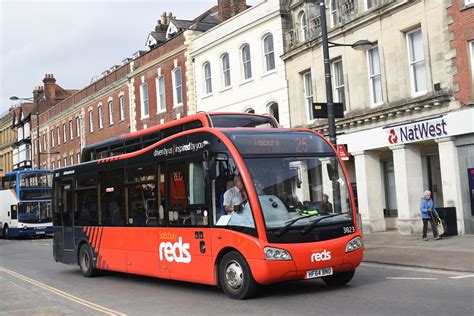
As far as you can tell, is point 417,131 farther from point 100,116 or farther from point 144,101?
point 100,116

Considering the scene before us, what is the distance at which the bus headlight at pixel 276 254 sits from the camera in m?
9.12

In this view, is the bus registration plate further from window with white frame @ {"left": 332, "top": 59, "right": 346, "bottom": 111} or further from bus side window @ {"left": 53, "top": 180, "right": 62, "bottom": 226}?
window with white frame @ {"left": 332, "top": 59, "right": 346, "bottom": 111}

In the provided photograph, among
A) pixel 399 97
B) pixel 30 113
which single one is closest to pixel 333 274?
pixel 399 97

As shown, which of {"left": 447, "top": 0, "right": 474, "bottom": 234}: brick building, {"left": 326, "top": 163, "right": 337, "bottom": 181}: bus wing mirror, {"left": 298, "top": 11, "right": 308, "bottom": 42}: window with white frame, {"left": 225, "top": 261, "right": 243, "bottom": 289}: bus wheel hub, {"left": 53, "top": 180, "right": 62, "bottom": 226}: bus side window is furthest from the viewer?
{"left": 298, "top": 11, "right": 308, "bottom": 42}: window with white frame

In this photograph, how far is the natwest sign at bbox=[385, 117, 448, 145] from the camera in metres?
19.8

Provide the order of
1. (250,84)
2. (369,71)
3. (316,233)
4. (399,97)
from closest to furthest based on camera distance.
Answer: (316,233), (399,97), (369,71), (250,84)

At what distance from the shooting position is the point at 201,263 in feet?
33.9

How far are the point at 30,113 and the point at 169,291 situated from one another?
2434 inches

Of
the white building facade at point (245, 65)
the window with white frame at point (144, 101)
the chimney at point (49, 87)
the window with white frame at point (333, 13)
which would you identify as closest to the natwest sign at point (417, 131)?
the window with white frame at point (333, 13)

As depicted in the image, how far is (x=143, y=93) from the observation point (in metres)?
40.0

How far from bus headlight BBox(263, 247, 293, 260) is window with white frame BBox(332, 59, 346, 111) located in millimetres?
16191

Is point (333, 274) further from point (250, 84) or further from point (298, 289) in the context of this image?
point (250, 84)

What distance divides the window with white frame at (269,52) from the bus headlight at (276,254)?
66.1 feet

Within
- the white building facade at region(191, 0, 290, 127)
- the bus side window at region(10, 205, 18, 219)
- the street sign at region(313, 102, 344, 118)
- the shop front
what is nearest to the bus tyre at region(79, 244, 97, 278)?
the street sign at region(313, 102, 344, 118)
